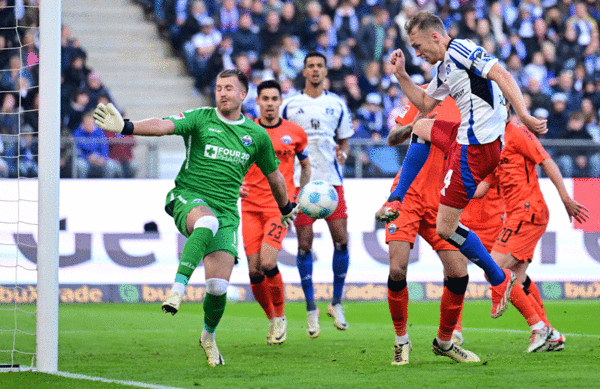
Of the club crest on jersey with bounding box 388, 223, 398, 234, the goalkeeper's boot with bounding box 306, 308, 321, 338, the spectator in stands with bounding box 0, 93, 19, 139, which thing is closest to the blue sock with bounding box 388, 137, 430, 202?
the club crest on jersey with bounding box 388, 223, 398, 234

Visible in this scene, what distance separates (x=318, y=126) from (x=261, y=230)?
4.99ft

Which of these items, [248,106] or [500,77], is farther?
[248,106]

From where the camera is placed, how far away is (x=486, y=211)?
790 cm

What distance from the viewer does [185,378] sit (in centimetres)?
563

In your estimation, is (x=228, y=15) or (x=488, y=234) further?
(x=228, y=15)

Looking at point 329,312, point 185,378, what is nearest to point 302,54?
point 329,312

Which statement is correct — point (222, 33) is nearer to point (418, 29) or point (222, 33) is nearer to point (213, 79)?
point (213, 79)

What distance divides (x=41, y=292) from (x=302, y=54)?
35.3ft

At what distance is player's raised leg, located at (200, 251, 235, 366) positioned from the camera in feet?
21.0

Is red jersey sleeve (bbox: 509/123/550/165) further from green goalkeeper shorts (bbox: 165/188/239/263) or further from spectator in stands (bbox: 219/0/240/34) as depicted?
spectator in stands (bbox: 219/0/240/34)

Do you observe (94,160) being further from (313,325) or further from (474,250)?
(474,250)

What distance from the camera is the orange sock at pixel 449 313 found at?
6.24 m

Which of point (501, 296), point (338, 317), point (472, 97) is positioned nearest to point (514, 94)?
point (472, 97)

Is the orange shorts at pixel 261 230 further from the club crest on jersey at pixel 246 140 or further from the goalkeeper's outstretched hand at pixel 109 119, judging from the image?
the goalkeeper's outstretched hand at pixel 109 119
